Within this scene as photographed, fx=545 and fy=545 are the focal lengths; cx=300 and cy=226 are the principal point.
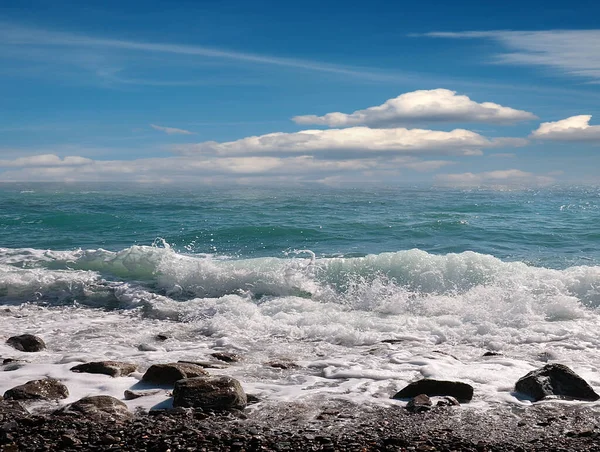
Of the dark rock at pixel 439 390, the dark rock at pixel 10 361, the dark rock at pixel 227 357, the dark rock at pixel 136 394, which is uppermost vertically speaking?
the dark rock at pixel 439 390

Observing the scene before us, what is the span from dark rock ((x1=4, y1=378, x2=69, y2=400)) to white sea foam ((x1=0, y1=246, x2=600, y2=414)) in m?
0.25

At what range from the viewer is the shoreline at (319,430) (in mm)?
5527

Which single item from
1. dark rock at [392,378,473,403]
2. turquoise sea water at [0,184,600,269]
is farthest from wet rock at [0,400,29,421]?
turquoise sea water at [0,184,600,269]

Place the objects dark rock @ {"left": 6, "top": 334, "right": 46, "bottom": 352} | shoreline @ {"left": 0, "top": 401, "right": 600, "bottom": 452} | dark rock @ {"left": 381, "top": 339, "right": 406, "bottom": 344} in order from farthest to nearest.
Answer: dark rock @ {"left": 381, "top": 339, "right": 406, "bottom": 344}, dark rock @ {"left": 6, "top": 334, "right": 46, "bottom": 352}, shoreline @ {"left": 0, "top": 401, "right": 600, "bottom": 452}

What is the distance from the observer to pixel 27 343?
936cm

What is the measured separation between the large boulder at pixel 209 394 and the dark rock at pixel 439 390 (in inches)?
81.0

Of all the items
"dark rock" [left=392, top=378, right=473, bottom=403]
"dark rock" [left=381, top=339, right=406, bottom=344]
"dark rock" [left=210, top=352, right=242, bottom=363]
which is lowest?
"dark rock" [left=381, top=339, right=406, bottom=344]

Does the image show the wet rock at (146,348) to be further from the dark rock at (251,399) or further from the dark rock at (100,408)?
the dark rock at (251,399)

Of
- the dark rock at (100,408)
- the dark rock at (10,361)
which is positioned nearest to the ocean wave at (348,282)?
the dark rock at (10,361)

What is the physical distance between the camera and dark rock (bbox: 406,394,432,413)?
257 inches

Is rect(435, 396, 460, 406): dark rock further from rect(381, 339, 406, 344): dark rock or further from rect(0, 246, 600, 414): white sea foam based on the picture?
rect(381, 339, 406, 344): dark rock

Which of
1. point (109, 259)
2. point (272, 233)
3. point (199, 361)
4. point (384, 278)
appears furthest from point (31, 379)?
point (272, 233)

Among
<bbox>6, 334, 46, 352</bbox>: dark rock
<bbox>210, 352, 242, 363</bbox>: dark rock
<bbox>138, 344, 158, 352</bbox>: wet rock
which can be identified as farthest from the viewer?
<bbox>138, 344, 158, 352</bbox>: wet rock

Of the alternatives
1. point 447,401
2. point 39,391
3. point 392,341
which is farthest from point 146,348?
point 447,401
